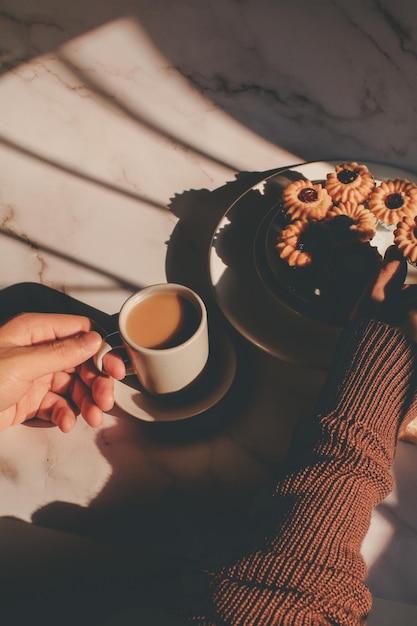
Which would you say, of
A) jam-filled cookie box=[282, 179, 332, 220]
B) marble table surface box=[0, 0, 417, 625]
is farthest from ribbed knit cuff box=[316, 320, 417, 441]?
jam-filled cookie box=[282, 179, 332, 220]

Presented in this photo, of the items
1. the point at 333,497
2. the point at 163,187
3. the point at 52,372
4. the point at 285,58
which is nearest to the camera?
the point at 333,497

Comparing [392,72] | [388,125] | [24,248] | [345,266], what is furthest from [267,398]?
[392,72]

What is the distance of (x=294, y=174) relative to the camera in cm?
85

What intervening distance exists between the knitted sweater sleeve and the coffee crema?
224 mm

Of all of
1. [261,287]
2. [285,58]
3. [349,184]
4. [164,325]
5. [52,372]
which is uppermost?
[285,58]

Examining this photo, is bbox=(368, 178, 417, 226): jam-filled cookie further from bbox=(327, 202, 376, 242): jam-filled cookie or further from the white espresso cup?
the white espresso cup

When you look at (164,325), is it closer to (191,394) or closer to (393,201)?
(191,394)

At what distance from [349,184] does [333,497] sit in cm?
50

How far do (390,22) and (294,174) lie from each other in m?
0.55

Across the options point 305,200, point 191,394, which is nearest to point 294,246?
point 305,200

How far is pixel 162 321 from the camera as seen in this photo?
0.64 meters

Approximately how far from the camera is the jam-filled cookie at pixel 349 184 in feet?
2.52

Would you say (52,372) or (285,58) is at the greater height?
(285,58)

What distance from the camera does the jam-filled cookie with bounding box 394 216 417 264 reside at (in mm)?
725
